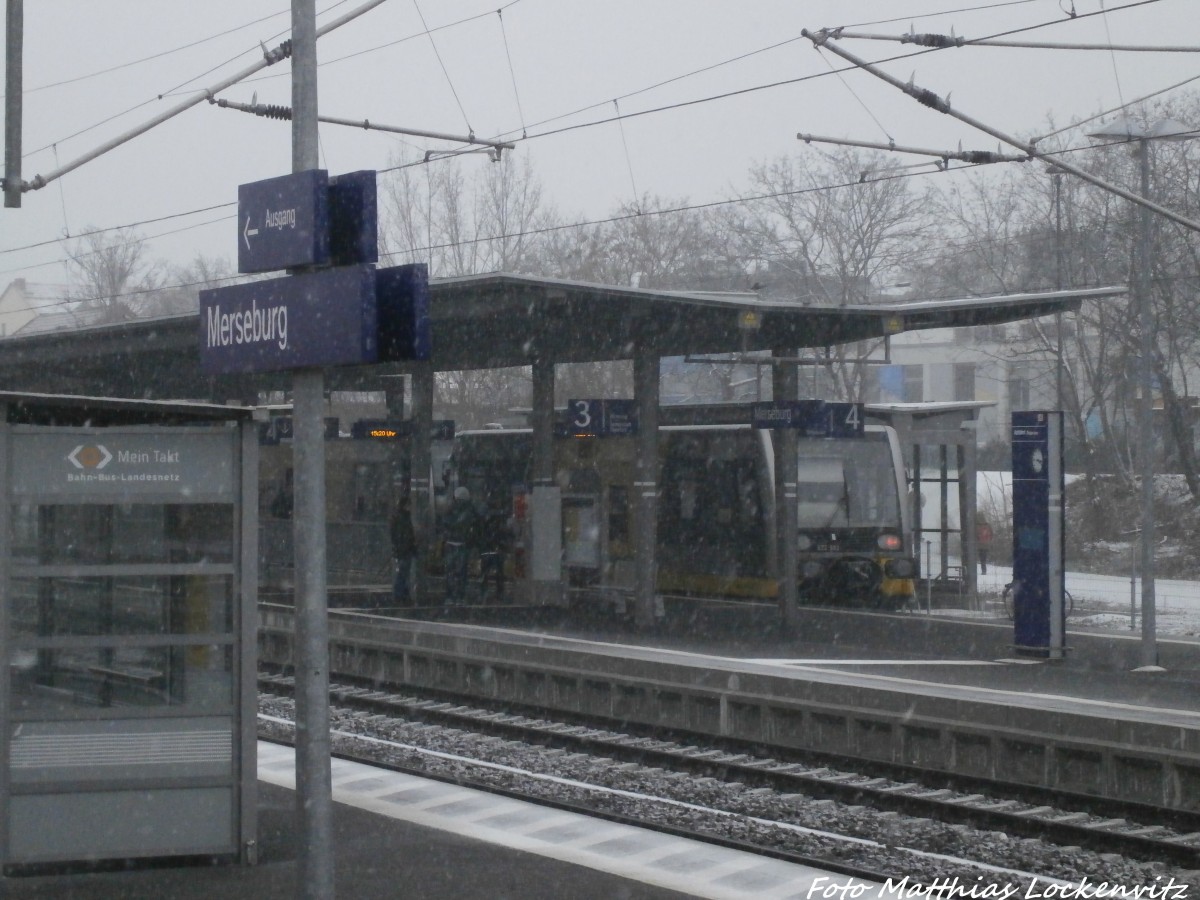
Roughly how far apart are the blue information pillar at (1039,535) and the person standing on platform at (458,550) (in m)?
10.2

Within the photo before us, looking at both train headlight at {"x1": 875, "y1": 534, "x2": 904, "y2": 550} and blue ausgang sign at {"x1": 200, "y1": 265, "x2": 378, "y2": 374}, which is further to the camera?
train headlight at {"x1": 875, "y1": 534, "x2": 904, "y2": 550}

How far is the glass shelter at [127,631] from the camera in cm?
686

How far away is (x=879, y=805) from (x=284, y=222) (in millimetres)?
6138

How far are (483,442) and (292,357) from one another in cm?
2403

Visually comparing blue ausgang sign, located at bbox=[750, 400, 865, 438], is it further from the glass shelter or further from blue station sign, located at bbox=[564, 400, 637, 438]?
the glass shelter

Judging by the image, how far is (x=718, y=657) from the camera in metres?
16.4

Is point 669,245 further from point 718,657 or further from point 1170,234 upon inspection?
point 718,657

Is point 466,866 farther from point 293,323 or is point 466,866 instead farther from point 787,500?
point 787,500

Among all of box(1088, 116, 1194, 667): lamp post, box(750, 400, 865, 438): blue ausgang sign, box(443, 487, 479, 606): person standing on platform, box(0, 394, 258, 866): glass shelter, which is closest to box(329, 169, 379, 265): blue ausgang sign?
box(0, 394, 258, 866): glass shelter

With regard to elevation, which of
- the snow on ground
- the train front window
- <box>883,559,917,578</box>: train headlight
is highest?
the train front window

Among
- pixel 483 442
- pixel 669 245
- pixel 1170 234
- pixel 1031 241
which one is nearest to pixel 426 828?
pixel 483 442

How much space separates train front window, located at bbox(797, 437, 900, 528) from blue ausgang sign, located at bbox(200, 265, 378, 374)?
18355 millimetres

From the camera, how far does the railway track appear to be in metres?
8.50

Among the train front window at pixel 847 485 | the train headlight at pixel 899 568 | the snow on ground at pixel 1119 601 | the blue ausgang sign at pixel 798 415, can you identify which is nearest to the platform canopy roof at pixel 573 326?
the blue ausgang sign at pixel 798 415
